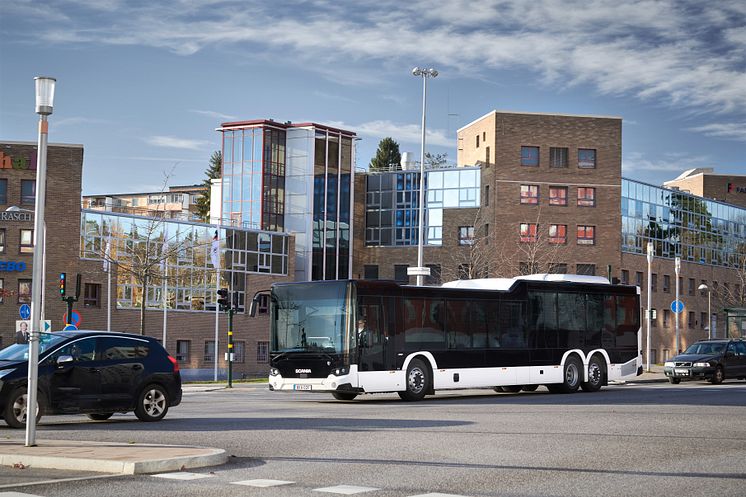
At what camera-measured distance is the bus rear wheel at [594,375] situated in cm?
3188

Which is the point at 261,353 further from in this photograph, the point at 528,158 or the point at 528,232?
the point at 528,158

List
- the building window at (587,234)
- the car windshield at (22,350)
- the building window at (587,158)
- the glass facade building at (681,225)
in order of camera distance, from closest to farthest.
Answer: the car windshield at (22,350) < the building window at (587,234) < the building window at (587,158) < the glass facade building at (681,225)

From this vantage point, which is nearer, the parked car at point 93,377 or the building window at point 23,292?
the parked car at point 93,377

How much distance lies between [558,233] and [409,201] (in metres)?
11.5

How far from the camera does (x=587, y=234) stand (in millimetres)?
79312

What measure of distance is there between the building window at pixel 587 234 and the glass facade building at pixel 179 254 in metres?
21.3

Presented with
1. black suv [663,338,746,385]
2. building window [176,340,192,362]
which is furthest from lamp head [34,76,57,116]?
building window [176,340,192,362]

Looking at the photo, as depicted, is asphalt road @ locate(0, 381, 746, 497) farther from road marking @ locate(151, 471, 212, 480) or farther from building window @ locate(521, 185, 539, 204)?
→ building window @ locate(521, 185, 539, 204)

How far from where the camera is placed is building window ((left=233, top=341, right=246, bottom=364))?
2761 inches

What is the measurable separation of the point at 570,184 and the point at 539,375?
5057 cm

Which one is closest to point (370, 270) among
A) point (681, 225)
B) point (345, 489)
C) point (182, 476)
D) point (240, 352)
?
point (240, 352)

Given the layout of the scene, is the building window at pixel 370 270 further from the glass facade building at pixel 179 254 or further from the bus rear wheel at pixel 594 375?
the bus rear wheel at pixel 594 375

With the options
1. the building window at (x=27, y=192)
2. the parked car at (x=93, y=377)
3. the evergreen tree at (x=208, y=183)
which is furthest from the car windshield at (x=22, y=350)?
the evergreen tree at (x=208, y=183)

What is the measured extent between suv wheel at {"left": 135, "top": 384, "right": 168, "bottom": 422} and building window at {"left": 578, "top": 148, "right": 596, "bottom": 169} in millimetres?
63536
